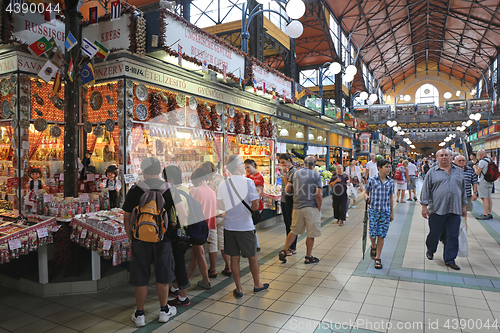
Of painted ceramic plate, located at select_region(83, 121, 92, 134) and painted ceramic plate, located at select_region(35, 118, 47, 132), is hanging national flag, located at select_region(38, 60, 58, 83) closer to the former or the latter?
painted ceramic plate, located at select_region(35, 118, 47, 132)

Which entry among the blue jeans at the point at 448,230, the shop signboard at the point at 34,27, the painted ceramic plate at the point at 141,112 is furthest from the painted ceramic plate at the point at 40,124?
the blue jeans at the point at 448,230

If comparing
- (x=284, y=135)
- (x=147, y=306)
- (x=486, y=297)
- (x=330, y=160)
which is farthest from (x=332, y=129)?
(x=147, y=306)

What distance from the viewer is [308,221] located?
5.14m

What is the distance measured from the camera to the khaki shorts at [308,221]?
5.13 metres

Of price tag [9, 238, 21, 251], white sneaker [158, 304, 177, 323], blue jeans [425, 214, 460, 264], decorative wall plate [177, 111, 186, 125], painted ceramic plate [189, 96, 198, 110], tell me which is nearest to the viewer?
white sneaker [158, 304, 177, 323]

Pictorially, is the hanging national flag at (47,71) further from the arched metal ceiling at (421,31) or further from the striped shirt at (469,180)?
the arched metal ceiling at (421,31)

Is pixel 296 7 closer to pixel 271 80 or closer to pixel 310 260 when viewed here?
pixel 271 80

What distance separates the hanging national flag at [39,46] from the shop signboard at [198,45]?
1.71 m

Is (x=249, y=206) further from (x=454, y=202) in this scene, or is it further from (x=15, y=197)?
(x=15, y=197)

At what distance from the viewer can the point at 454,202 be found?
4973 mm

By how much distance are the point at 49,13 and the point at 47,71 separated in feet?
4.30

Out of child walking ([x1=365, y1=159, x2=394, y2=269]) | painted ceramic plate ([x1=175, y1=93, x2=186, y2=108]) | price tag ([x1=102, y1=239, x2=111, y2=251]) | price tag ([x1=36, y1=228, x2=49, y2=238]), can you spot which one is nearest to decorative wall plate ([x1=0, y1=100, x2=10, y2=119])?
price tag ([x1=36, y1=228, x2=49, y2=238])

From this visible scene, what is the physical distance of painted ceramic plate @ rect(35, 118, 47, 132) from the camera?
536cm

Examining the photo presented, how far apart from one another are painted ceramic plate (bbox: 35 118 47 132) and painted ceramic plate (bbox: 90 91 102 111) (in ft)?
2.67
